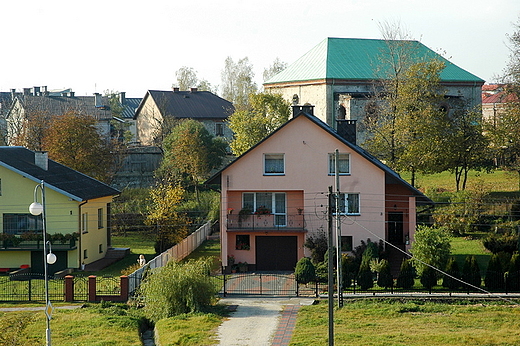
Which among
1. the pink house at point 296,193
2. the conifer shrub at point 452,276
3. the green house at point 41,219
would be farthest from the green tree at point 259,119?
the conifer shrub at point 452,276

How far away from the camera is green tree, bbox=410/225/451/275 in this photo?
107 ft

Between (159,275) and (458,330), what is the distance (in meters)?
11.4

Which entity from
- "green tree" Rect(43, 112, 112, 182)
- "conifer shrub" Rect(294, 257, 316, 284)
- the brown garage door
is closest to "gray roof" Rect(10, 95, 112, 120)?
"green tree" Rect(43, 112, 112, 182)

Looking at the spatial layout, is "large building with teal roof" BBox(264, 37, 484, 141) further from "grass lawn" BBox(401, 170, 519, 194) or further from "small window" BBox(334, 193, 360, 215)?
"small window" BBox(334, 193, 360, 215)

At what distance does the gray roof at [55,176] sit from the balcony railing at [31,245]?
2406mm

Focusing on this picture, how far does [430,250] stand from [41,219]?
19990 millimetres

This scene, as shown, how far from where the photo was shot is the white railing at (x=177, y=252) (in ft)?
105

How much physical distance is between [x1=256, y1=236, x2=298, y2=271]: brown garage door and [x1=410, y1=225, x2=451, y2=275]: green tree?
22.9ft

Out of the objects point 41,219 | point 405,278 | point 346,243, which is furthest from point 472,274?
point 41,219

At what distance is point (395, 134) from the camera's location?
2005 inches

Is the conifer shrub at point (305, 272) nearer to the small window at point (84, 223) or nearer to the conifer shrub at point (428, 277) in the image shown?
the conifer shrub at point (428, 277)

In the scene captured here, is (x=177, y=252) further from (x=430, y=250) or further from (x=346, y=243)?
(x=430, y=250)

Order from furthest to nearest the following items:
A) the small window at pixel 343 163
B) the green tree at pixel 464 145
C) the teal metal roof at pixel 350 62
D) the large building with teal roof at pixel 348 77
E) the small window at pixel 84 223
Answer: the teal metal roof at pixel 350 62, the large building with teal roof at pixel 348 77, the green tree at pixel 464 145, the small window at pixel 84 223, the small window at pixel 343 163

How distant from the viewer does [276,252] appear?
3750 cm
